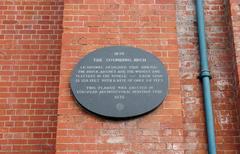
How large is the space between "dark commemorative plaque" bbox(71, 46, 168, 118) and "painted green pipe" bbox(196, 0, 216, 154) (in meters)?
0.57

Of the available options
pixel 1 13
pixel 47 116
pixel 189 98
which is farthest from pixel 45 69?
pixel 189 98

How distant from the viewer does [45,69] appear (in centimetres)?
576

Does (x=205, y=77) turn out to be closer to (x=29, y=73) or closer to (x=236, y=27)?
(x=236, y=27)

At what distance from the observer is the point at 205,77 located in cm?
541

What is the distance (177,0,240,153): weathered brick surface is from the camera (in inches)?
207

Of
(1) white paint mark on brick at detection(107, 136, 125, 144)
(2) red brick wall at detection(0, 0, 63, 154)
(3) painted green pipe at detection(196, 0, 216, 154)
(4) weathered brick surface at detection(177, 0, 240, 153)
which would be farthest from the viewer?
(2) red brick wall at detection(0, 0, 63, 154)

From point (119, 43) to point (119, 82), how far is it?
0.53 m

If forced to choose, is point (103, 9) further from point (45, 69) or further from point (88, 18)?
point (45, 69)

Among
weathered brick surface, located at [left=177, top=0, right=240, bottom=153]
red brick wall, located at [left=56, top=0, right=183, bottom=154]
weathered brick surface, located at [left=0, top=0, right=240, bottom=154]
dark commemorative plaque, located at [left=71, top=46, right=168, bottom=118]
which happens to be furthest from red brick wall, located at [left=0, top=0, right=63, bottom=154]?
weathered brick surface, located at [left=177, top=0, right=240, bottom=153]

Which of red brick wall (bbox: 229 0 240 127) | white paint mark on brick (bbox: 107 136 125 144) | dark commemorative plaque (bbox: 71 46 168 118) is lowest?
white paint mark on brick (bbox: 107 136 125 144)

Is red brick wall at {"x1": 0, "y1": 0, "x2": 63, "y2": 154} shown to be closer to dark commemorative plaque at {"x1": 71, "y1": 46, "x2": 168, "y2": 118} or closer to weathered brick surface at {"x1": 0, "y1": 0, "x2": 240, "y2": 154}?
weathered brick surface at {"x1": 0, "y1": 0, "x2": 240, "y2": 154}

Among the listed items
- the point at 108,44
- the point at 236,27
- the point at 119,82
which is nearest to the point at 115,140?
the point at 119,82

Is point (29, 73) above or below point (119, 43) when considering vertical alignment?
below

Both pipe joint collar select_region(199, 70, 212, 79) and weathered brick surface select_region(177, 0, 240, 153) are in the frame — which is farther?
pipe joint collar select_region(199, 70, 212, 79)
